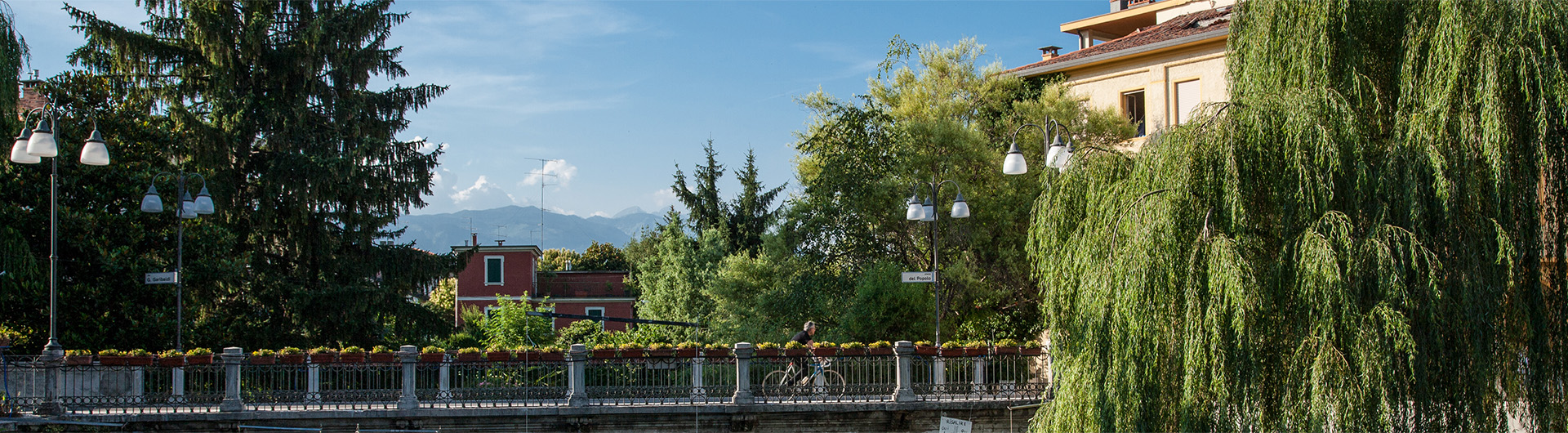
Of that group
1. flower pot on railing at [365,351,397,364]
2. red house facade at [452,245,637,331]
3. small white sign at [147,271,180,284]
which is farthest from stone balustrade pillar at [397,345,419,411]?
red house facade at [452,245,637,331]

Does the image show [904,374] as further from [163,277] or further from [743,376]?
[163,277]

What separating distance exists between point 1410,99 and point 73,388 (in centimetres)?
1693

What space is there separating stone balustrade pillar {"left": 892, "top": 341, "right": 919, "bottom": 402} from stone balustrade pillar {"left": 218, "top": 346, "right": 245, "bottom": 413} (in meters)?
9.42

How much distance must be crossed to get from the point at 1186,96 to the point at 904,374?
11.6 metres

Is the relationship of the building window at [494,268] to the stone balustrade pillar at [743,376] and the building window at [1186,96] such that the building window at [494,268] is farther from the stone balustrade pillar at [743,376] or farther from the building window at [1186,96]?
the stone balustrade pillar at [743,376]

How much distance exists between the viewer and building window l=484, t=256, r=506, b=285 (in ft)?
157

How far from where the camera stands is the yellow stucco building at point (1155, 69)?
77.8 ft

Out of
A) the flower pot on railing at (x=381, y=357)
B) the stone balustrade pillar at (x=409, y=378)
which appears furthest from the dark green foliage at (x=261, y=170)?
the stone balustrade pillar at (x=409, y=378)

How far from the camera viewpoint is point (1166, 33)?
2497cm

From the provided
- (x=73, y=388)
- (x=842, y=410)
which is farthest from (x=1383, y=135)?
(x=73, y=388)

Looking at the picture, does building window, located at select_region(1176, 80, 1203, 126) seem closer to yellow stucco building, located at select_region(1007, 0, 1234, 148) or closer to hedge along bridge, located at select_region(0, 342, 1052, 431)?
yellow stucco building, located at select_region(1007, 0, 1234, 148)

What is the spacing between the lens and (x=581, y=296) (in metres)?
49.2

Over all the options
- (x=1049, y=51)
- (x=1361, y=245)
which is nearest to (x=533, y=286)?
(x=1049, y=51)

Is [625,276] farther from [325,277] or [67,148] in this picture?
[67,148]
